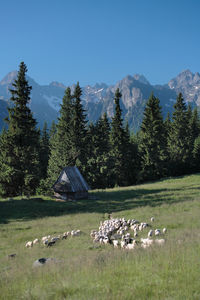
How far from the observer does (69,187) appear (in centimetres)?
3341

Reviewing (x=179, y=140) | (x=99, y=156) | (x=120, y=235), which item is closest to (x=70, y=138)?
(x=99, y=156)

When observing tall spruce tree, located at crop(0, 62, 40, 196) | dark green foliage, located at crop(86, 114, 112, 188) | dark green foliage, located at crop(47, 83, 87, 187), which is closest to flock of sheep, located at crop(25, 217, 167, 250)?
tall spruce tree, located at crop(0, 62, 40, 196)

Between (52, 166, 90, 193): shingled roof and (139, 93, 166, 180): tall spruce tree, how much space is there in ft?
87.1

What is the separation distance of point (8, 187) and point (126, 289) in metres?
37.0

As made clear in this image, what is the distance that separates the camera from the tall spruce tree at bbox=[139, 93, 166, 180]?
186 ft

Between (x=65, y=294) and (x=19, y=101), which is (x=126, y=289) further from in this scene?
(x=19, y=101)

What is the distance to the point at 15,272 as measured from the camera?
26.7ft

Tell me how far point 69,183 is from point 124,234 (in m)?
21.1

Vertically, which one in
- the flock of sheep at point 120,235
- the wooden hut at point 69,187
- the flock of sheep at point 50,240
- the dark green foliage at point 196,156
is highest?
the dark green foliage at point 196,156

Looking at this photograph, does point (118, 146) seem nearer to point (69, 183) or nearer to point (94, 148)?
point (94, 148)

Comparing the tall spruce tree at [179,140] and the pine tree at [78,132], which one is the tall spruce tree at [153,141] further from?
the pine tree at [78,132]

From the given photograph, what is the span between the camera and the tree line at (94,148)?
→ 3603 cm

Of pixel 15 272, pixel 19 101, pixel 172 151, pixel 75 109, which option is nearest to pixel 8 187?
pixel 19 101

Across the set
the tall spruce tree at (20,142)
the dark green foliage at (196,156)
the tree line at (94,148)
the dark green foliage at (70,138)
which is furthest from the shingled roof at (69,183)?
the dark green foliage at (196,156)
